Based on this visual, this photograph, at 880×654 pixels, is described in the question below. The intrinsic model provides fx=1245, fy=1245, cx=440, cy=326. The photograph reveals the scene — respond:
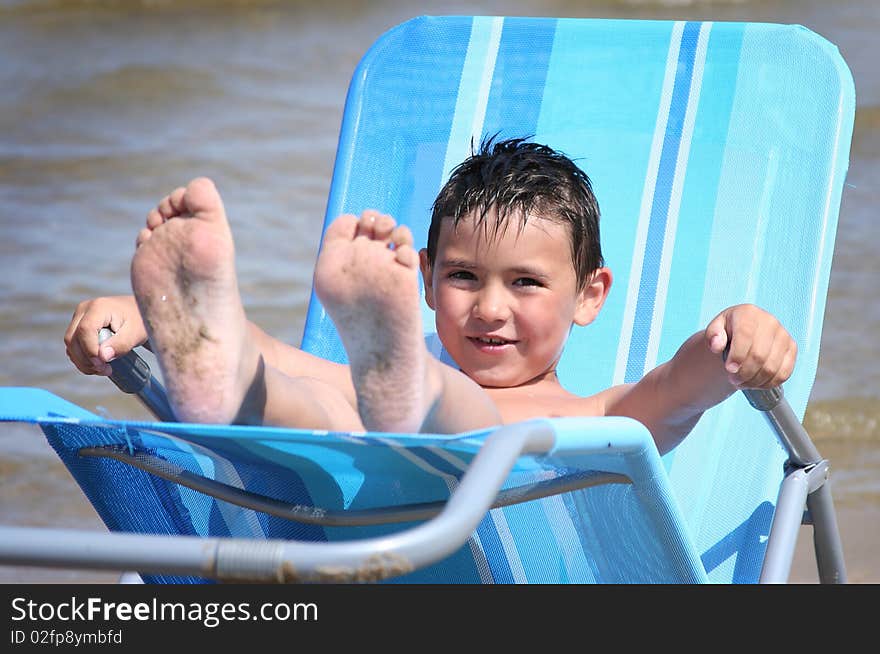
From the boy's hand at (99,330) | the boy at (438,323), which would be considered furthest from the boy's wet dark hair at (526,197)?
the boy's hand at (99,330)

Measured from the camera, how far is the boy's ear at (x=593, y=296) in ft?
7.22

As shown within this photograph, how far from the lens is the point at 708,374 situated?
1786 mm

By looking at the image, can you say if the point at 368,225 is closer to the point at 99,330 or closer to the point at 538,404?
the point at 99,330

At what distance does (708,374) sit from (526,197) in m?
0.47

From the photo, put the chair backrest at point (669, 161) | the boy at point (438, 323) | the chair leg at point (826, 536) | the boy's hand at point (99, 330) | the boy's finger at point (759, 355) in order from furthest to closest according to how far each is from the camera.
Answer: the chair backrest at point (669, 161)
the chair leg at point (826, 536)
the boy's hand at point (99, 330)
the boy's finger at point (759, 355)
the boy at point (438, 323)

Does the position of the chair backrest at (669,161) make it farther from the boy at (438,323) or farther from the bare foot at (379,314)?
the bare foot at (379,314)

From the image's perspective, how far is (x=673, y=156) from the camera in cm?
244

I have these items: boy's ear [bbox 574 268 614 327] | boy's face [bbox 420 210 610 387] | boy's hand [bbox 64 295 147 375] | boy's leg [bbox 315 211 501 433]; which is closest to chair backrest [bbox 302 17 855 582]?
boy's ear [bbox 574 268 614 327]

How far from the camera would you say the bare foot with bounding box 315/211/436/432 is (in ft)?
4.55

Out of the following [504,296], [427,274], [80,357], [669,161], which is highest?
[669,161]

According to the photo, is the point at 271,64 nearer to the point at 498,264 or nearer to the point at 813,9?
the point at 813,9

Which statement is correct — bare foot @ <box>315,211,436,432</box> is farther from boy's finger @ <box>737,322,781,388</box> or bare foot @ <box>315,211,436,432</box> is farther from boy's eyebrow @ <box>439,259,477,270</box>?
boy's eyebrow @ <box>439,259,477,270</box>

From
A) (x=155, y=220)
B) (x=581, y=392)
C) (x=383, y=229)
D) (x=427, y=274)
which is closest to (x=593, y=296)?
(x=581, y=392)

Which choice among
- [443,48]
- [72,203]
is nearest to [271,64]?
[72,203]
